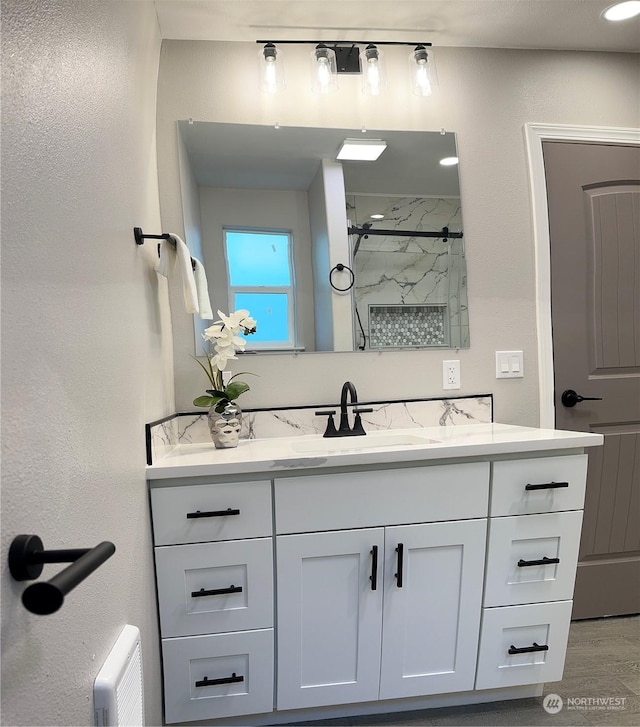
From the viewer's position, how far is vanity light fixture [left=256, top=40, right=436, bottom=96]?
2.05 metres

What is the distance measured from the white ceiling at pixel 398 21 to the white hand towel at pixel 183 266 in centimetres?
93

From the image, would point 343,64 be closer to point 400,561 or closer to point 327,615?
point 400,561

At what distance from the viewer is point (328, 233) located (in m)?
2.13

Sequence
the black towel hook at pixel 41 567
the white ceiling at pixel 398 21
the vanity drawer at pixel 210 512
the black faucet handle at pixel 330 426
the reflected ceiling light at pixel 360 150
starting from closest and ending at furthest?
the black towel hook at pixel 41 567, the vanity drawer at pixel 210 512, the white ceiling at pixel 398 21, the black faucet handle at pixel 330 426, the reflected ceiling light at pixel 360 150

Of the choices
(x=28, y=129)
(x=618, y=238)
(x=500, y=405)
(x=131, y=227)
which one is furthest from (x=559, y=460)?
(x=28, y=129)

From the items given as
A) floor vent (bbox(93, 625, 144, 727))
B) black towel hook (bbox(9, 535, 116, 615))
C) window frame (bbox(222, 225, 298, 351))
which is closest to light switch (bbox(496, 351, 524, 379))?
window frame (bbox(222, 225, 298, 351))

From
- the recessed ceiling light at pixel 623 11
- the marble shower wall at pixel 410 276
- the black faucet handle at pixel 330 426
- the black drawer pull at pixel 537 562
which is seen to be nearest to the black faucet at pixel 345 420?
the black faucet handle at pixel 330 426

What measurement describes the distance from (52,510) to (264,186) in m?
1.65

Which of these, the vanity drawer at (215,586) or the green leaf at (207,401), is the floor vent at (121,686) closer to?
the vanity drawer at (215,586)

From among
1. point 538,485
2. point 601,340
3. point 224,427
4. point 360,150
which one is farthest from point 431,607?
point 360,150

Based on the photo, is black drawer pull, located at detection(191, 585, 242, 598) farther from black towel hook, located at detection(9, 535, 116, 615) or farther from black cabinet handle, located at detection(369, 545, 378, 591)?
black towel hook, located at detection(9, 535, 116, 615)

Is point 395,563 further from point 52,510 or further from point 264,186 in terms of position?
point 264,186

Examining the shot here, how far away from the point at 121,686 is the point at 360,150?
2003 millimetres

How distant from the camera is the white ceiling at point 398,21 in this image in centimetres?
192
